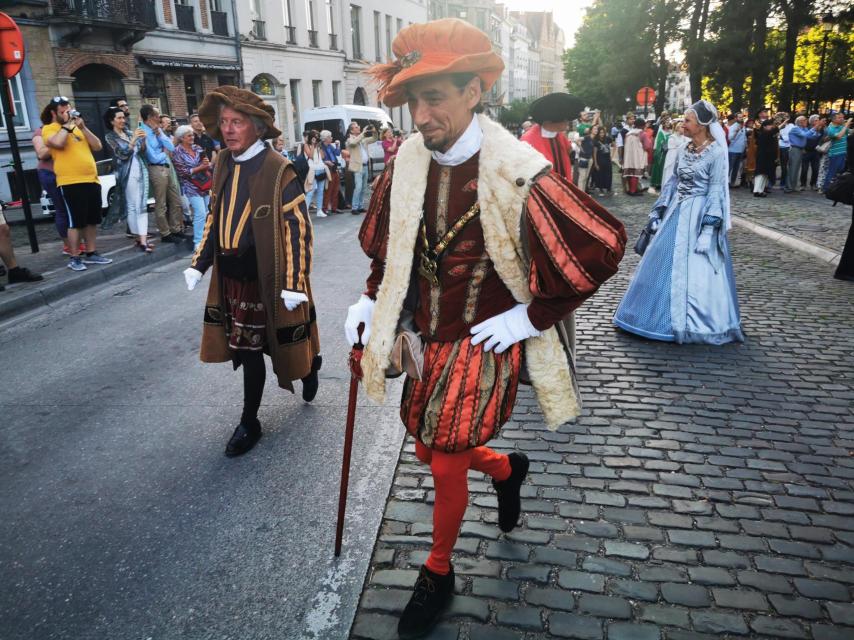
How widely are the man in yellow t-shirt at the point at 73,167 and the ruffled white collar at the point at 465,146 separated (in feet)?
24.1

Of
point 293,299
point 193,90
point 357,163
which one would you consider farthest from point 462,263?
point 193,90

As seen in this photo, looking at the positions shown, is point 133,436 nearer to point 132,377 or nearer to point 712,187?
point 132,377

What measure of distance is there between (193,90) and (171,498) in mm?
24547

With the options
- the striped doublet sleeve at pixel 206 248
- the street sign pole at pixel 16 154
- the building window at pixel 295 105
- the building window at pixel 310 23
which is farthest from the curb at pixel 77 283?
the building window at pixel 310 23

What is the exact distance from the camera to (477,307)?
2359 mm

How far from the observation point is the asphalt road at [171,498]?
2.62 meters

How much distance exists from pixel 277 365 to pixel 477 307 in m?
1.90

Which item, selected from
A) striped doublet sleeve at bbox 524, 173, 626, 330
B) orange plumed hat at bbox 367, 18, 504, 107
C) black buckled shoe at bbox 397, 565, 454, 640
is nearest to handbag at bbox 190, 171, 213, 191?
orange plumed hat at bbox 367, 18, 504, 107

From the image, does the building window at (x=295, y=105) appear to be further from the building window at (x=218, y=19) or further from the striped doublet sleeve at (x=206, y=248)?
the striped doublet sleeve at (x=206, y=248)

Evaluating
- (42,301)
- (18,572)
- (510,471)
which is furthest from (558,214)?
(42,301)

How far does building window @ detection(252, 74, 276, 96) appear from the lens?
28.8 m

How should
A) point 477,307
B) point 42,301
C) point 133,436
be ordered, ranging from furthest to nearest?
point 42,301 → point 133,436 → point 477,307

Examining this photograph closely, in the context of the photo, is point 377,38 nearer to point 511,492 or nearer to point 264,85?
point 264,85

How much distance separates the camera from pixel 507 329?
2.27m
